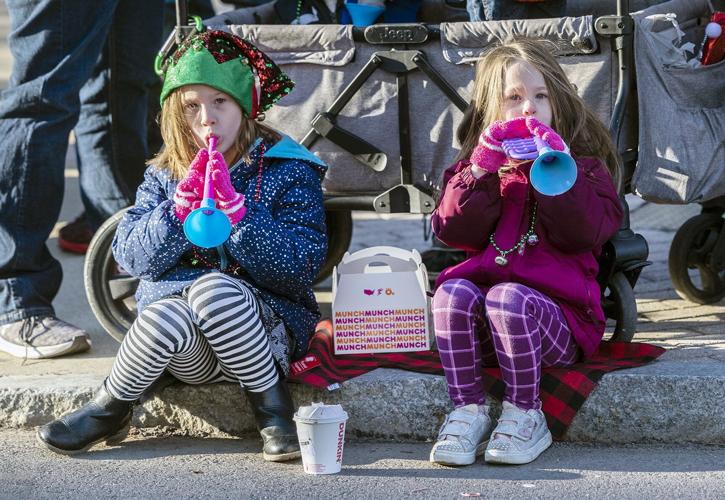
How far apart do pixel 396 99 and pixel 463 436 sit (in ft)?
3.69

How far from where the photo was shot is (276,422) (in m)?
3.19

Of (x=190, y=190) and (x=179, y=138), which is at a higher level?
(x=179, y=138)

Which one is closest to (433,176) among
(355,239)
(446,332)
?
(446,332)

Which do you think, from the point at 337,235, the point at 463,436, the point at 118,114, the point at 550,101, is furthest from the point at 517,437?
the point at 118,114

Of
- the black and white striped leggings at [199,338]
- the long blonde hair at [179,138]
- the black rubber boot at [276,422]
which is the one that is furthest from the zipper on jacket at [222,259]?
the black rubber boot at [276,422]

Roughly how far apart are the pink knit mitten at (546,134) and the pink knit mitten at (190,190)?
85 centimetres

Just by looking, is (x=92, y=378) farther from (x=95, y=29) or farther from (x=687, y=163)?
(x=687, y=163)

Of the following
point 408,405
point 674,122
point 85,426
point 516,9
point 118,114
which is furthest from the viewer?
point 118,114

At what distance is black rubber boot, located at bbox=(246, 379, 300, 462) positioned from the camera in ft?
10.3

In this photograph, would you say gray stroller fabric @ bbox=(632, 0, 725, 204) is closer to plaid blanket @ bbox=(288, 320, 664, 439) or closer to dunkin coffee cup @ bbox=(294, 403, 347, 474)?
plaid blanket @ bbox=(288, 320, 664, 439)

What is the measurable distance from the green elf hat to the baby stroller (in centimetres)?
30

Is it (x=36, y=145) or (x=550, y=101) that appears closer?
(x=550, y=101)

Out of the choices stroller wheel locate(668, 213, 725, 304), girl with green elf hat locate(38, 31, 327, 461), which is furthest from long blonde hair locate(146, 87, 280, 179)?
stroller wheel locate(668, 213, 725, 304)

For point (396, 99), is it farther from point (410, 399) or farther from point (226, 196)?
point (410, 399)
